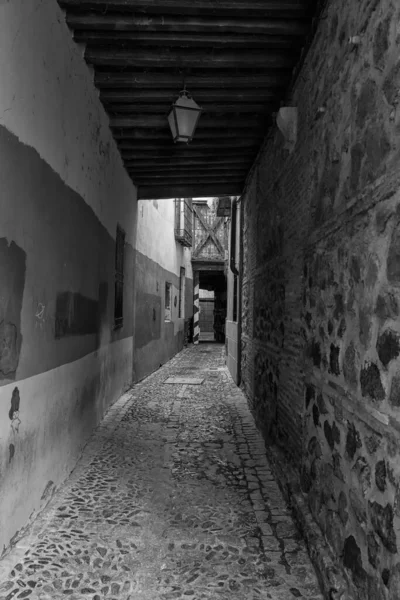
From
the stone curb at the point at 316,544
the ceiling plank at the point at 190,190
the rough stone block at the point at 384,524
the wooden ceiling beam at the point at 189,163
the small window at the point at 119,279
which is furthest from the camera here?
the ceiling plank at the point at 190,190

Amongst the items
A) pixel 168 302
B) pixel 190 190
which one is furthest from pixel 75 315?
pixel 168 302

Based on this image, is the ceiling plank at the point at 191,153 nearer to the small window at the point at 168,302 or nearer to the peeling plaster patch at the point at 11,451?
the peeling plaster patch at the point at 11,451

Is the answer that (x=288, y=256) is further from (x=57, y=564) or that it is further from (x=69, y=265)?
(x=57, y=564)

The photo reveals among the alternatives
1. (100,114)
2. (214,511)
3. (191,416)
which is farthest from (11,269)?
(191,416)

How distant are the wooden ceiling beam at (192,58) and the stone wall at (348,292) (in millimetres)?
338

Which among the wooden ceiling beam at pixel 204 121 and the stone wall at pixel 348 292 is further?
the wooden ceiling beam at pixel 204 121

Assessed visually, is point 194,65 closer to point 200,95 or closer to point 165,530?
point 200,95

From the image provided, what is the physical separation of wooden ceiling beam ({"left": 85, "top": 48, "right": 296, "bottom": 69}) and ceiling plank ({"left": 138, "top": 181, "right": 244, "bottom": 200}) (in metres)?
3.44

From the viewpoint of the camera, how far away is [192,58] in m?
3.67

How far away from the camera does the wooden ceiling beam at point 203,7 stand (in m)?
3.00

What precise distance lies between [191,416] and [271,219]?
8.67 ft

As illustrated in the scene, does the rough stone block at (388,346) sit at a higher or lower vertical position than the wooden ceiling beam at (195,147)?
lower

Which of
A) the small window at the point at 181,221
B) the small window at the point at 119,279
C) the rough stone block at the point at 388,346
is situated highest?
the small window at the point at 181,221

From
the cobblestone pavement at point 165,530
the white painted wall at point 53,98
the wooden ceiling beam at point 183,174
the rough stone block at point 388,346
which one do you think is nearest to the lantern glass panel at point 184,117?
the white painted wall at point 53,98
